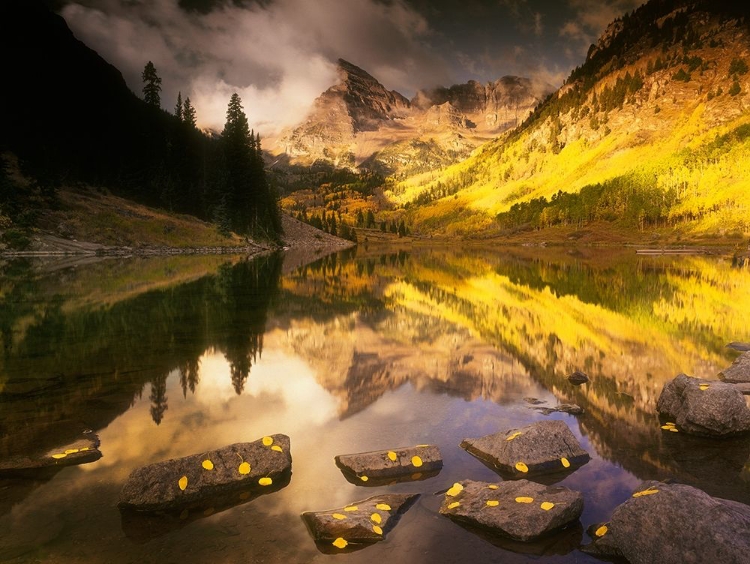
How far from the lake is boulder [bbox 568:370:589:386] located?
0.38 meters

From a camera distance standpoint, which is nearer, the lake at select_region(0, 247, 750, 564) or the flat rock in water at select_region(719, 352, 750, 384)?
the lake at select_region(0, 247, 750, 564)

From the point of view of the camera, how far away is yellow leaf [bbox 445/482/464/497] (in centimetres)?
848

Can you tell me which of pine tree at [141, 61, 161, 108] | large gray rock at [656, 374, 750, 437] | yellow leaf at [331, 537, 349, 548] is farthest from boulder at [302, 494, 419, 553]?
pine tree at [141, 61, 161, 108]

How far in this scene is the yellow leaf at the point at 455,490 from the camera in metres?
8.48

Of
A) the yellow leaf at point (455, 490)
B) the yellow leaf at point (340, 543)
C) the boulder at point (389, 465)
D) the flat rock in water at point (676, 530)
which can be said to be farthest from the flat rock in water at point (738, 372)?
the yellow leaf at point (340, 543)

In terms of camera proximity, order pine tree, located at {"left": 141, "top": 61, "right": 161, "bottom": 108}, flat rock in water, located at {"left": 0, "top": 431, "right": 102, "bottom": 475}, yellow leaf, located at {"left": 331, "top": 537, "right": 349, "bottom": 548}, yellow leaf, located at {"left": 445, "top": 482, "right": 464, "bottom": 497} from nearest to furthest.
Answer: yellow leaf, located at {"left": 331, "top": 537, "right": 349, "bottom": 548} → yellow leaf, located at {"left": 445, "top": 482, "right": 464, "bottom": 497} → flat rock in water, located at {"left": 0, "top": 431, "right": 102, "bottom": 475} → pine tree, located at {"left": 141, "top": 61, "right": 161, "bottom": 108}

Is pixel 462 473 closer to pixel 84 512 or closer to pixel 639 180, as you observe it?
pixel 84 512

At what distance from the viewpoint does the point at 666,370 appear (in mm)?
16734

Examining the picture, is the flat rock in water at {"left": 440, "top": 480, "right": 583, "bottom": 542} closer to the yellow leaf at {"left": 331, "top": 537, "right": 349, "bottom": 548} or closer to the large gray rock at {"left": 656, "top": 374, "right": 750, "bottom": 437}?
the yellow leaf at {"left": 331, "top": 537, "right": 349, "bottom": 548}

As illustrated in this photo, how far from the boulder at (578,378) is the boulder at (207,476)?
33.7ft

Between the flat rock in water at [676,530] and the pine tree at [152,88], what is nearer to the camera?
the flat rock in water at [676,530]

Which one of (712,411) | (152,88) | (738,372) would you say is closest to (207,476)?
(712,411)

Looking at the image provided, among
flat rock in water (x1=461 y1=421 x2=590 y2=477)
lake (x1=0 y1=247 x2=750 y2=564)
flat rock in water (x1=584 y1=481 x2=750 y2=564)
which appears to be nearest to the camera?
flat rock in water (x1=584 y1=481 x2=750 y2=564)

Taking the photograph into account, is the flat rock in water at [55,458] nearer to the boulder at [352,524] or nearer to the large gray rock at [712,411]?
the boulder at [352,524]
